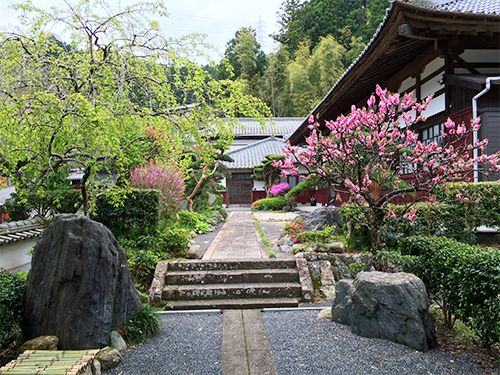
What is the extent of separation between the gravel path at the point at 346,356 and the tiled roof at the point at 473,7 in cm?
517

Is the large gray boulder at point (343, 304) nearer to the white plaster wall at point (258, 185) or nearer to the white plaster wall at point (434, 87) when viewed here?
the white plaster wall at point (434, 87)

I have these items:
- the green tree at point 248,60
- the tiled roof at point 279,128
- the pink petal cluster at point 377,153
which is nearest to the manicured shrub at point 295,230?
the pink petal cluster at point 377,153

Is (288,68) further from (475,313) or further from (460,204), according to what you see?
(475,313)

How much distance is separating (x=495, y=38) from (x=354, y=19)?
28924mm

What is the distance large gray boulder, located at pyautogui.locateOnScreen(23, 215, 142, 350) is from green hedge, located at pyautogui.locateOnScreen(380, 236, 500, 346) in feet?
10.3

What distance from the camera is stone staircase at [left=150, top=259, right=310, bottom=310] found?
4539mm

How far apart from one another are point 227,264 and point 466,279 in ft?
10.9

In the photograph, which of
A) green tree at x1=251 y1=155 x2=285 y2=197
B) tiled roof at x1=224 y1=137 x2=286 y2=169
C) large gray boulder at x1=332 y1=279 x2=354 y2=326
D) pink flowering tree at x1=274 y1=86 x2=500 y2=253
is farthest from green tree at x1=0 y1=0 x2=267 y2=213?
tiled roof at x1=224 y1=137 x2=286 y2=169

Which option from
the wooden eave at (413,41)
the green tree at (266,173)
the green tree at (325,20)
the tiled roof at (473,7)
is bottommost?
the green tree at (266,173)

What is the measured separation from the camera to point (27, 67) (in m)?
4.21

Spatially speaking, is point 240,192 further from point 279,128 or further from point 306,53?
point 306,53

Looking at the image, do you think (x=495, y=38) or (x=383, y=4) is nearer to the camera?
(x=495, y=38)

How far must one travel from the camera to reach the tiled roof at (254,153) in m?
20.9

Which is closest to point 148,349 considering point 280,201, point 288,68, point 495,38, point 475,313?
point 475,313
